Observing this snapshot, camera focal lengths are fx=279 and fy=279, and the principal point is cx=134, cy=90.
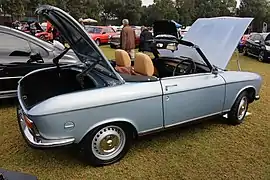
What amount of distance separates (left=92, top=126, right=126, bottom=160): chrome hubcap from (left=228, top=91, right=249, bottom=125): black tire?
187cm

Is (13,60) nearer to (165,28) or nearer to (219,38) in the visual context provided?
(165,28)

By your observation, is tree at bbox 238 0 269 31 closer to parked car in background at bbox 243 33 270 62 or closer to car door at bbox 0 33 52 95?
parked car in background at bbox 243 33 270 62

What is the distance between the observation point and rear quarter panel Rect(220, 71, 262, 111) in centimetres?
391

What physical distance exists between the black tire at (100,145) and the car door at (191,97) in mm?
543

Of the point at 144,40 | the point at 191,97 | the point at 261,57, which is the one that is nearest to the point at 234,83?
the point at 191,97

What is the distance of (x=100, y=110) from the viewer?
287 centimetres

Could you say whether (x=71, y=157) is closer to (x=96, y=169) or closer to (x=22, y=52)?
(x=96, y=169)

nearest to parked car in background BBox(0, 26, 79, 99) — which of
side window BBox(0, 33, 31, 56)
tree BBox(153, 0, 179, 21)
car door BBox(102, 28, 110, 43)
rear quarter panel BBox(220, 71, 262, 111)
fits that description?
side window BBox(0, 33, 31, 56)

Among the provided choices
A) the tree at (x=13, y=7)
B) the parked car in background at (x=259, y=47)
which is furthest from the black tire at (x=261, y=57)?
the tree at (x=13, y=7)

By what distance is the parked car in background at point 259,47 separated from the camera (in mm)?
11672

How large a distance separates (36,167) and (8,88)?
2293mm

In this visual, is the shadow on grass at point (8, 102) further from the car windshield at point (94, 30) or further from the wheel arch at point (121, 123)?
the car windshield at point (94, 30)

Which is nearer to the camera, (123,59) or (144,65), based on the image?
(144,65)

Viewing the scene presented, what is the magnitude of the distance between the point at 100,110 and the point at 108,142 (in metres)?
0.43
